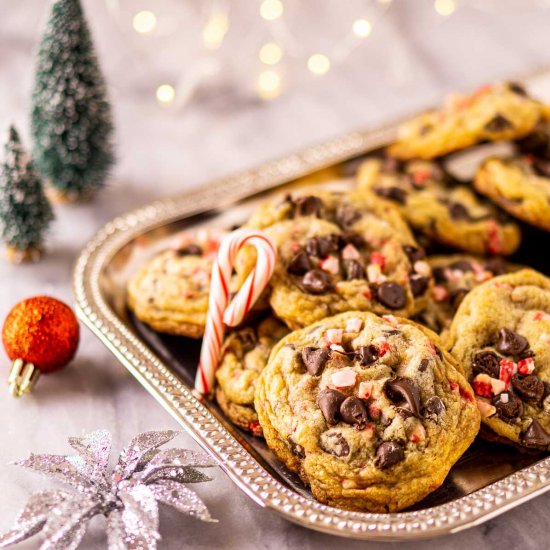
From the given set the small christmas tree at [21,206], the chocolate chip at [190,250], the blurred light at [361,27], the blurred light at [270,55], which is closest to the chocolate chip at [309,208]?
the chocolate chip at [190,250]

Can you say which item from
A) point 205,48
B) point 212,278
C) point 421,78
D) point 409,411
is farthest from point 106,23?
point 409,411

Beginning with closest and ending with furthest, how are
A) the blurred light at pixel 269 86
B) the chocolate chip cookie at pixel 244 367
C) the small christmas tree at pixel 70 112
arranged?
the chocolate chip cookie at pixel 244 367 < the small christmas tree at pixel 70 112 < the blurred light at pixel 269 86

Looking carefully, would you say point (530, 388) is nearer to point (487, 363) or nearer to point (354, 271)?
point (487, 363)

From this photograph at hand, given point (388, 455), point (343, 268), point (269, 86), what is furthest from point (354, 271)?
point (269, 86)

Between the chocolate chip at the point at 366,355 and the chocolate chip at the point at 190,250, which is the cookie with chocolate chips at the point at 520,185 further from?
the chocolate chip at the point at 190,250

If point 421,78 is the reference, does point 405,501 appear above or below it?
below

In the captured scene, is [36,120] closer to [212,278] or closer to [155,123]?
[155,123]

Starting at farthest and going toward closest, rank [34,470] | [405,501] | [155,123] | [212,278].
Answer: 1. [155,123]
2. [212,278]
3. [34,470]
4. [405,501]

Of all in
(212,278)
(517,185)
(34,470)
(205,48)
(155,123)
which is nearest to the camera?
(34,470)
